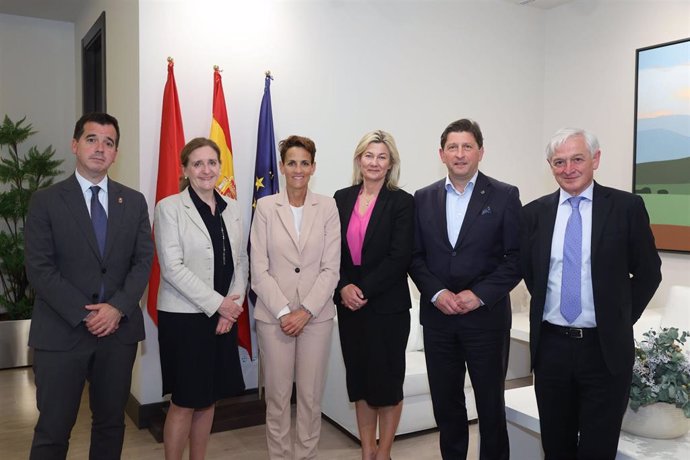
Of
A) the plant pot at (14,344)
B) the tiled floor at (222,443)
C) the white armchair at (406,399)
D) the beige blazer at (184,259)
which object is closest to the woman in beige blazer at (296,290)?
the beige blazer at (184,259)

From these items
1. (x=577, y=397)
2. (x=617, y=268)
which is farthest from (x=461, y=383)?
(x=617, y=268)

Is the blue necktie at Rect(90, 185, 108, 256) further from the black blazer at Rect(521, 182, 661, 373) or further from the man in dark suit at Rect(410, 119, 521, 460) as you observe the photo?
the black blazer at Rect(521, 182, 661, 373)

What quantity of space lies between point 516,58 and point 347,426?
3626mm

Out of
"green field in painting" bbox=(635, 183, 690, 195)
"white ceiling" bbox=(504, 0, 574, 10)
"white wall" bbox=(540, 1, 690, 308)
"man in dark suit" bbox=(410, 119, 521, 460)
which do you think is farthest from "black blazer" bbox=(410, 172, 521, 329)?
"white ceiling" bbox=(504, 0, 574, 10)

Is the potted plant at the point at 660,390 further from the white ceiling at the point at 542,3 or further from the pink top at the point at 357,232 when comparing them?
the white ceiling at the point at 542,3

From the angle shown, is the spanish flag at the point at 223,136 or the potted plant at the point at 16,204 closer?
the spanish flag at the point at 223,136

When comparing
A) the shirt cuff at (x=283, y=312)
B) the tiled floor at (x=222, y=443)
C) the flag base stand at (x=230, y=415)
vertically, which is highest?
the shirt cuff at (x=283, y=312)

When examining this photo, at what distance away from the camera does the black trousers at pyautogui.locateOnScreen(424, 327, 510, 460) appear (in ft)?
8.39

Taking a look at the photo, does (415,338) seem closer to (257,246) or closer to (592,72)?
(257,246)

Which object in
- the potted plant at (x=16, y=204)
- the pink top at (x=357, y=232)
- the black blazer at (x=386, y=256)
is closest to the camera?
the black blazer at (x=386, y=256)

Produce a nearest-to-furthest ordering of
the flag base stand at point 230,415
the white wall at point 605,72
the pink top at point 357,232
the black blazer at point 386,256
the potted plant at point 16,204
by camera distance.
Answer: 1. the black blazer at point 386,256
2. the pink top at point 357,232
3. the flag base stand at point 230,415
4. the white wall at point 605,72
5. the potted plant at point 16,204

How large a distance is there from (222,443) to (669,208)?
12.3ft

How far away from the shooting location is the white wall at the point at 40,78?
562 centimetres

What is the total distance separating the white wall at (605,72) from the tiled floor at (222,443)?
8.49ft
